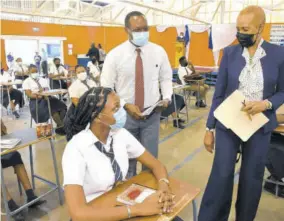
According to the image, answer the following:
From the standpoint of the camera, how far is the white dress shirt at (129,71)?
2180 millimetres

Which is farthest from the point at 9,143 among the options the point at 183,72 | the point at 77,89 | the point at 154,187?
the point at 183,72

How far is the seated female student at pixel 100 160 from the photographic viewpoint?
120 centimetres

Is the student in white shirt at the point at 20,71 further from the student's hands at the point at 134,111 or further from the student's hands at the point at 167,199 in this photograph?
the student's hands at the point at 167,199

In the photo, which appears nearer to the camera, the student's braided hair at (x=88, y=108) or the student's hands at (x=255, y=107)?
the student's braided hair at (x=88, y=108)

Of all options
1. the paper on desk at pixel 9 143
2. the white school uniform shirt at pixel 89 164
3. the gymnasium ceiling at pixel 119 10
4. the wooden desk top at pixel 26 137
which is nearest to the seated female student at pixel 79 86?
the wooden desk top at pixel 26 137

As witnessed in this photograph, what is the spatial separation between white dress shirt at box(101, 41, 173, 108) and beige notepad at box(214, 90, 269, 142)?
0.63 m

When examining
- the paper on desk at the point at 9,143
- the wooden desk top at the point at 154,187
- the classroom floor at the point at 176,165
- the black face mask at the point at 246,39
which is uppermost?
the black face mask at the point at 246,39

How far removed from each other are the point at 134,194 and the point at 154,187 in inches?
5.4

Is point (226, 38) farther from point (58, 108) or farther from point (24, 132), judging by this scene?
point (24, 132)

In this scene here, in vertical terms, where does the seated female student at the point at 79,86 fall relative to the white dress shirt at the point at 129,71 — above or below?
below

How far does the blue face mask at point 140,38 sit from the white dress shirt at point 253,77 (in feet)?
2.40

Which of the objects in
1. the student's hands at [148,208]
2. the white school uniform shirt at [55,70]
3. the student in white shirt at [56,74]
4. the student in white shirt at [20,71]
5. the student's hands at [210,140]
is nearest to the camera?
the student's hands at [148,208]

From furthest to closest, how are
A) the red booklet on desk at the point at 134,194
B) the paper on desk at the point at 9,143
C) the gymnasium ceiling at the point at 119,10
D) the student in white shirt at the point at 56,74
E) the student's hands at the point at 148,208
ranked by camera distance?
1. the gymnasium ceiling at the point at 119,10
2. the student in white shirt at the point at 56,74
3. the paper on desk at the point at 9,143
4. the red booklet on desk at the point at 134,194
5. the student's hands at the point at 148,208

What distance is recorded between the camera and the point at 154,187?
147cm
